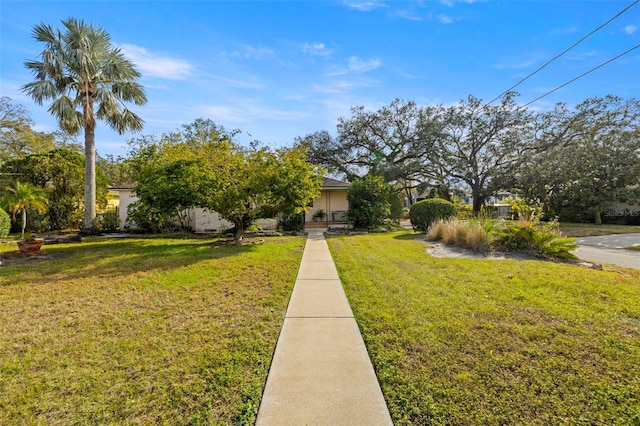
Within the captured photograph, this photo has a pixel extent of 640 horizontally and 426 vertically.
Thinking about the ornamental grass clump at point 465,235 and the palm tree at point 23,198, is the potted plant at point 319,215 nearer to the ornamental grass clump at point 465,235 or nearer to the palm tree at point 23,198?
the ornamental grass clump at point 465,235

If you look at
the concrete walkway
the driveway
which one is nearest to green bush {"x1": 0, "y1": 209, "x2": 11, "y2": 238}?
the concrete walkway

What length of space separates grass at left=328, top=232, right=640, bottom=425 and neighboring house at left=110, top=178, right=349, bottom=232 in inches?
338

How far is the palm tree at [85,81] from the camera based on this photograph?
37.9 feet

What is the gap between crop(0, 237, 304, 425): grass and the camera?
2248mm

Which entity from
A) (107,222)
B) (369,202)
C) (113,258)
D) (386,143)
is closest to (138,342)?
(113,258)

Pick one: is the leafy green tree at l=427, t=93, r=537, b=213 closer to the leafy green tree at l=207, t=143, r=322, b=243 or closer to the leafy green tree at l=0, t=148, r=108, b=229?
the leafy green tree at l=207, t=143, r=322, b=243

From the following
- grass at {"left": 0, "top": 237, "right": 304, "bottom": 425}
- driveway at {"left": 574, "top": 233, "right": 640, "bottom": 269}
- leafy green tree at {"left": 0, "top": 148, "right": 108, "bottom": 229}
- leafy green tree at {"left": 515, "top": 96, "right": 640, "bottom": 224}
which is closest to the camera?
grass at {"left": 0, "top": 237, "right": 304, "bottom": 425}

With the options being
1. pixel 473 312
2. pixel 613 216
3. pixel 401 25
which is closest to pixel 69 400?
pixel 473 312

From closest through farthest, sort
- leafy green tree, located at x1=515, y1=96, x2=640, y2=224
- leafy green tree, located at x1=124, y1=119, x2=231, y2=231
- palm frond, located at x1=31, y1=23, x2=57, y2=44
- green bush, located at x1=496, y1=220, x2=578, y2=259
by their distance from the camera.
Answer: green bush, located at x1=496, y1=220, x2=578, y2=259, leafy green tree, located at x1=124, y1=119, x2=231, y2=231, palm frond, located at x1=31, y1=23, x2=57, y2=44, leafy green tree, located at x1=515, y1=96, x2=640, y2=224

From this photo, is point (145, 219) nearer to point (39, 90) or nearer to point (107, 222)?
point (107, 222)

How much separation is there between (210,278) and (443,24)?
11827 mm

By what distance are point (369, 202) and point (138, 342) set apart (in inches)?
512

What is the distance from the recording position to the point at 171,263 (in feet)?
24.3

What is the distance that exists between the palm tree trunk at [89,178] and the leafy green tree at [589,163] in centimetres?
2404
